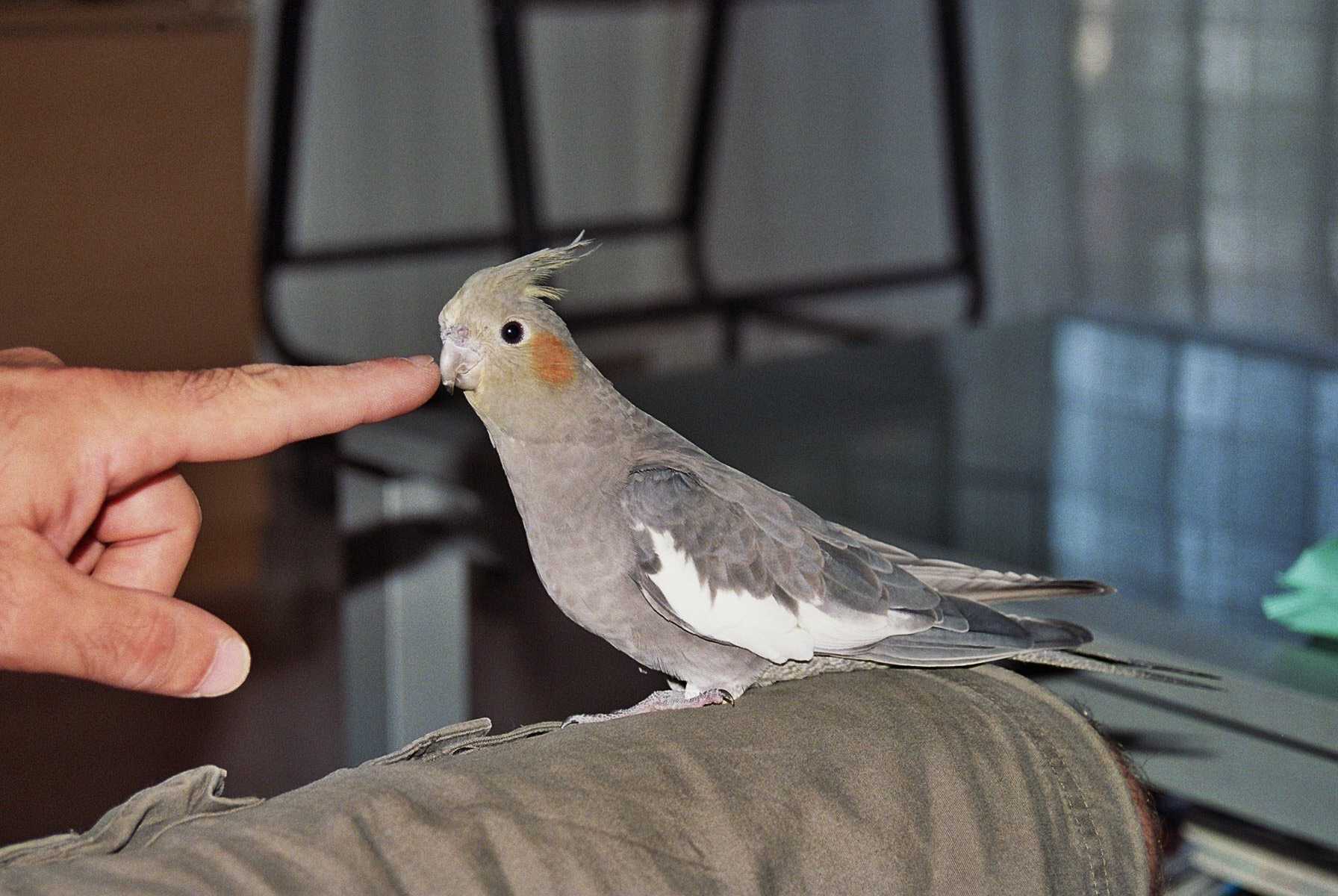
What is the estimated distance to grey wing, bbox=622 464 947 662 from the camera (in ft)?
2.32

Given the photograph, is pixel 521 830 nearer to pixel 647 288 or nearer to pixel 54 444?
pixel 54 444

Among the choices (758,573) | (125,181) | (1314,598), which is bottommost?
(1314,598)

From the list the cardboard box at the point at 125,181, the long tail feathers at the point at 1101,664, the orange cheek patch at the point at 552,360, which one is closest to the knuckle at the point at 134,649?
the orange cheek patch at the point at 552,360

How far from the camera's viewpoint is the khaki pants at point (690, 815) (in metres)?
0.46

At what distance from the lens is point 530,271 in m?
0.70

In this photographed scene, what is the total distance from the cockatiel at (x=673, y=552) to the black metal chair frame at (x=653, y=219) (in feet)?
4.93

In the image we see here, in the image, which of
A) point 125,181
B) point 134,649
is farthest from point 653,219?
point 134,649

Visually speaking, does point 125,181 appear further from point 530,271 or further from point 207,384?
point 207,384

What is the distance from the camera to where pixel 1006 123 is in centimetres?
304

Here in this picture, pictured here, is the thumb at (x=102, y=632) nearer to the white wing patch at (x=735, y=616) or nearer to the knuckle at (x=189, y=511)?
the knuckle at (x=189, y=511)

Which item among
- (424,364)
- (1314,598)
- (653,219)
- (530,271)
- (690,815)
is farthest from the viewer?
(653,219)

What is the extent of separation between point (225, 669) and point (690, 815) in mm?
203

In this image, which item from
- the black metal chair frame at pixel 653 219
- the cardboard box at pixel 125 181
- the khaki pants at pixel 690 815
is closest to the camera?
the khaki pants at pixel 690 815

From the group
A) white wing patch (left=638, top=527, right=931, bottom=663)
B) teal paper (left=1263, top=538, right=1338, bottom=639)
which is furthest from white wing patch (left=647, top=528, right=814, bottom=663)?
teal paper (left=1263, top=538, right=1338, bottom=639)
